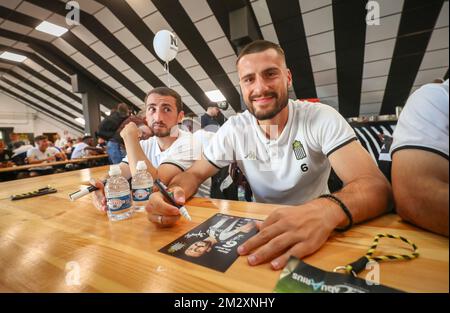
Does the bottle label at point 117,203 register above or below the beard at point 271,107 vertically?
below

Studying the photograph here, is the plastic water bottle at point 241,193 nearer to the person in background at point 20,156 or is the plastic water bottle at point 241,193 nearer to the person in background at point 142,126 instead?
the person in background at point 142,126

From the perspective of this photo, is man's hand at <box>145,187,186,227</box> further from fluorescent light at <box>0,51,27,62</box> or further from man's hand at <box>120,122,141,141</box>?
fluorescent light at <box>0,51,27,62</box>

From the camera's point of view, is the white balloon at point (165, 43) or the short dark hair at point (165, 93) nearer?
the short dark hair at point (165, 93)

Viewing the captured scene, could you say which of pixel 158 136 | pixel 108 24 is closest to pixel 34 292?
pixel 158 136

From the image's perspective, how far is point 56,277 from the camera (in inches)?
20.1

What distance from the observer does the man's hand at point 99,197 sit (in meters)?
0.94

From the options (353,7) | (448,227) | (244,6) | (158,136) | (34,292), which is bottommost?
(34,292)

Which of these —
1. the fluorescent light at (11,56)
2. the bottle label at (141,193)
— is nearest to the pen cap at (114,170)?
the bottle label at (141,193)

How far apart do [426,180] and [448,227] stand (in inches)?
3.6

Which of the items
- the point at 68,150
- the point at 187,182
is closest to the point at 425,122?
the point at 187,182

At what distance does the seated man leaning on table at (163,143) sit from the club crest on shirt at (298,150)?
53 centimetres

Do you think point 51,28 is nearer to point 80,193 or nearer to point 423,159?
point 80,193
